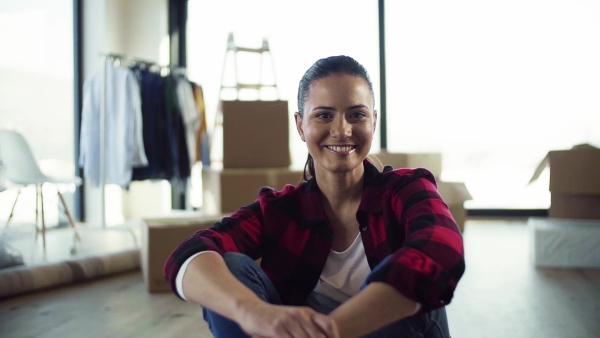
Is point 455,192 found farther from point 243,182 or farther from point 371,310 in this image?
point 371,310

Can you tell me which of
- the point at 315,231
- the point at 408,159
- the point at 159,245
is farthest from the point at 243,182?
the point at 315,231

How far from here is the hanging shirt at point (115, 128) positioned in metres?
3.66

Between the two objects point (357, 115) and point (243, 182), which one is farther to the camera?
point (243, 182)

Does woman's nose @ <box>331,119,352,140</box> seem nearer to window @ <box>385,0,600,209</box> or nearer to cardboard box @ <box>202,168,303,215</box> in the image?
cardboard box @ <box>202,168,303,215</box>

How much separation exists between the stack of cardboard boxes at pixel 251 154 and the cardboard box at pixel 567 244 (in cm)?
129

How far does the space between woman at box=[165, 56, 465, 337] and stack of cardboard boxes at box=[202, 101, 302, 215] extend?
1.66 meters

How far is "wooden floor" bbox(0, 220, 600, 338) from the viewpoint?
187cm

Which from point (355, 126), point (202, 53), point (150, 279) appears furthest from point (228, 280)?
point (202, 53)

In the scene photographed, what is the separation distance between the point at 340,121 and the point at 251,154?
6.40ft

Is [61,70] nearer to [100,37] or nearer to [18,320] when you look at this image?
[100,37]

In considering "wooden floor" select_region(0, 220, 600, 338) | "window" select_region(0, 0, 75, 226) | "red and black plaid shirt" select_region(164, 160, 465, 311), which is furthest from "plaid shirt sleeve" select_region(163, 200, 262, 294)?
"window" select_region(0, 0, 75, 226)

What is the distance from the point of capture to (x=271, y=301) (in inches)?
42.5

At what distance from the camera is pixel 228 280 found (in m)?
0.98

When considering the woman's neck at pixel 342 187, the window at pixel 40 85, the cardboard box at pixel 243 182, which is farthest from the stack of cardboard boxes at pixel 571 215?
the window at pixel 40 85
